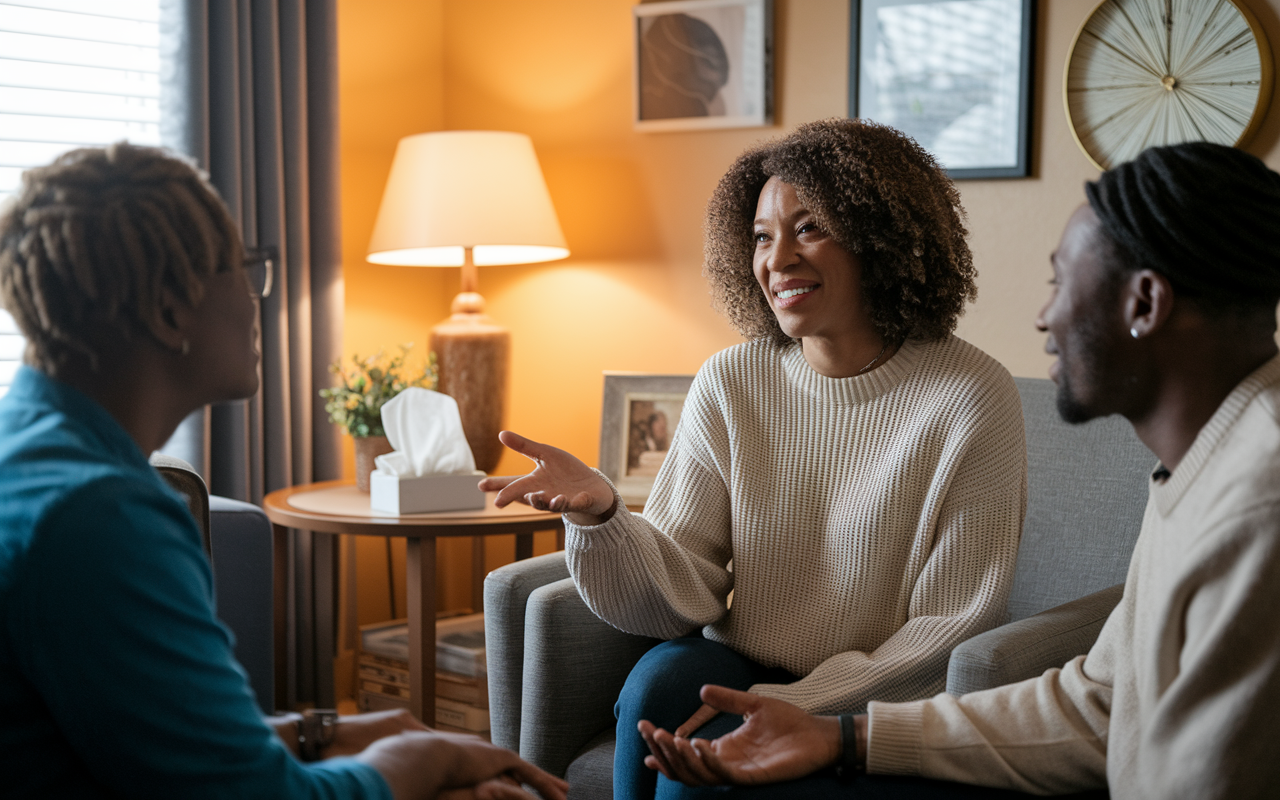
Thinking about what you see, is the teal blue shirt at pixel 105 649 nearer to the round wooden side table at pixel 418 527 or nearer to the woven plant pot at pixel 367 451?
the round wooden side table at pixel 418 527

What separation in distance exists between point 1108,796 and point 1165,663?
29cm

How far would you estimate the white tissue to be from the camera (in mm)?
2305

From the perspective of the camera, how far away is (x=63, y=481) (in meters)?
0.79

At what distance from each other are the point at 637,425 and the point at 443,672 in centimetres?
74

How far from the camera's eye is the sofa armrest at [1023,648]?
52.8 inches

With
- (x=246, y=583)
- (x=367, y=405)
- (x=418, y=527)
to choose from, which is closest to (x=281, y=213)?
(x=367, y=405)

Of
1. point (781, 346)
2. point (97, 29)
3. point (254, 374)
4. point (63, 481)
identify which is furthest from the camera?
point (97, 29)

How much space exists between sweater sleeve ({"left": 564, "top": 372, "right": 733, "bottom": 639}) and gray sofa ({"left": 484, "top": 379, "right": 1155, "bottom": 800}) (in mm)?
94

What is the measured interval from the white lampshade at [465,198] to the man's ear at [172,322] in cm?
174

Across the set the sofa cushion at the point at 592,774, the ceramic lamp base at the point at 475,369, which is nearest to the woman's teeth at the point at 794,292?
the sofa cushion at the point at 592,774

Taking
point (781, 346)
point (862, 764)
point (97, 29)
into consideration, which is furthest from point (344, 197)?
point (862, 764)

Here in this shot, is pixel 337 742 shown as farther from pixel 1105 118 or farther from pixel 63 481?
pixel 1105 118

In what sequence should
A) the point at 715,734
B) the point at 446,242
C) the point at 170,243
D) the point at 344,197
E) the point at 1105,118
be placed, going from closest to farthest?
the point at 170,243
the point at 715,734
the point at 1105,118
the point at 446,242
the point at 344,197

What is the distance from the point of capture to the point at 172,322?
0.93m
